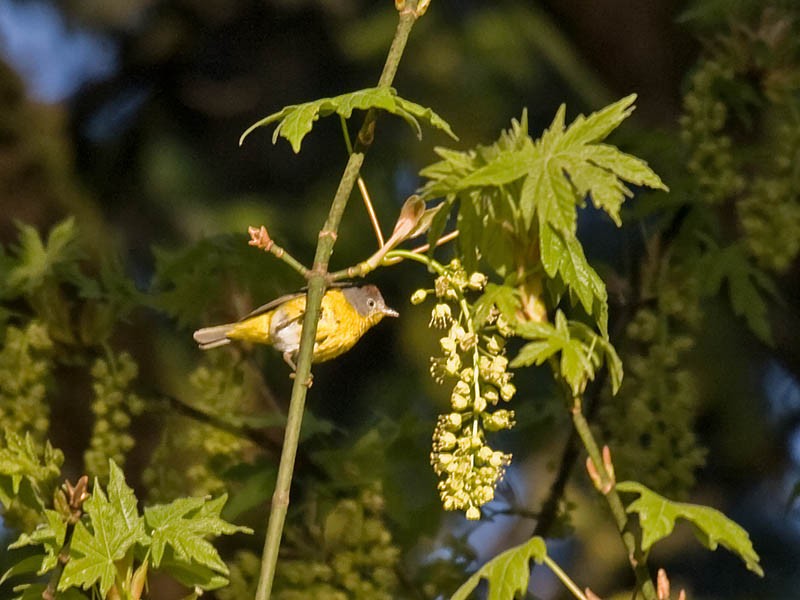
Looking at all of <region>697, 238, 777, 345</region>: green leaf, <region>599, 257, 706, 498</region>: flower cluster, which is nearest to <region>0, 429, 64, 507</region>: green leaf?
<region>599, 257, 706, 498</region>: flower cluster

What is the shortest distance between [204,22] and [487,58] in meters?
1.11

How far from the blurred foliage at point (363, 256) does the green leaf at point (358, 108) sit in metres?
0.12

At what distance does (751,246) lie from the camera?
2.01 m

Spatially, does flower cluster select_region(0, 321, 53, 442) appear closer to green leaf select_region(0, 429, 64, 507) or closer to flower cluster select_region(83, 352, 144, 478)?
flower cluster select_region(83, 352, 144, 478)

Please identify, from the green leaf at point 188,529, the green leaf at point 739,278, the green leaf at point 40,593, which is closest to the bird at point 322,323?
the green leaf at point 188,529

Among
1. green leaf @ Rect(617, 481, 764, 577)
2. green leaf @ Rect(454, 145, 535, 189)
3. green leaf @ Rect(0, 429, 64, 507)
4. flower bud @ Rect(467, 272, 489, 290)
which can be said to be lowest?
green leaf @ Rect(617, 481, 764, 577)

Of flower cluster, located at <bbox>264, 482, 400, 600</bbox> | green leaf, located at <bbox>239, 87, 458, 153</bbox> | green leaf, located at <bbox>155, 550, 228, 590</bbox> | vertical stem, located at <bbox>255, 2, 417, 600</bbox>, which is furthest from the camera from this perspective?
flower cluster, located at <bbox>264, 482, 400, 600</bbox>

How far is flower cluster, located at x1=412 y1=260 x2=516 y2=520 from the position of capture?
0.98 metres

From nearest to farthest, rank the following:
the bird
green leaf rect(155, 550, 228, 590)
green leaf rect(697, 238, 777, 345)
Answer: green leaf rect(155, 550, 228, 590)
the bird
green leaf rect(697, 238, 777, 345)

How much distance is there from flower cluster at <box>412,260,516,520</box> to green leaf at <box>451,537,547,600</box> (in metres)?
0.07

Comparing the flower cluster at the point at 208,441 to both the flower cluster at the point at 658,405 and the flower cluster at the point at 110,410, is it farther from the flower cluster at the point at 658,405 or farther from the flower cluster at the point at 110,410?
the flower cluster at the point at 658,405

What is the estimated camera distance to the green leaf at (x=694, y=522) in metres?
1.02

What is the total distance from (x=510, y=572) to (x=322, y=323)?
509 mm

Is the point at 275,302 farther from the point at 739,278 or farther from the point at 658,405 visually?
the point at 739,278
